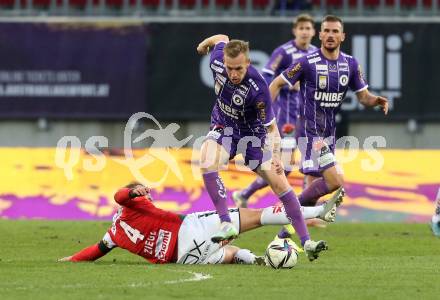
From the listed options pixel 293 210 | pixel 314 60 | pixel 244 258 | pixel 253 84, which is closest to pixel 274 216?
pixel 293 210

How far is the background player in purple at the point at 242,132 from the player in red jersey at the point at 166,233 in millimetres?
225

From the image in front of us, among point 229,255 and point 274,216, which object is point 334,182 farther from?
point 229,255

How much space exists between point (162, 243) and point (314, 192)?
2668 millimetres

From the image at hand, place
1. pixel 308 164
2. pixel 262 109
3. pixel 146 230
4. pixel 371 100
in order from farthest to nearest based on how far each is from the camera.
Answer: pixel 308 164, pixel 371 100, pixel 262 109, pixel 146 230

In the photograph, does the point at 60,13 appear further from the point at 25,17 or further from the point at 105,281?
the point at 105,281

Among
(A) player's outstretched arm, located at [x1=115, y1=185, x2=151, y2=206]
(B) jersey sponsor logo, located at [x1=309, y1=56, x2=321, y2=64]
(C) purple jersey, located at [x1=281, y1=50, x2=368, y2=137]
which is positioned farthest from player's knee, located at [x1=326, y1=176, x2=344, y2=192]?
(A) player's outstretched arm, located at [x1=115, y1=185, x2=151, y2=206]

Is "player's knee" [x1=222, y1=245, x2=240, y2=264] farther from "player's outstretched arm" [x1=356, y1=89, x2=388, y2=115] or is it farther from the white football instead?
"player's outstretched arm" [x1=356, y1=89, x2=388, y2=115]

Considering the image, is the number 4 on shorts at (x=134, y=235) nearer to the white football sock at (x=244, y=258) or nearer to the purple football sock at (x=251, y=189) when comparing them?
the white football sock at (x=244, y=258)

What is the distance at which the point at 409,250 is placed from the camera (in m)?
13.3

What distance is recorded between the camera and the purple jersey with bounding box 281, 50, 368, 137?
13.3 metres

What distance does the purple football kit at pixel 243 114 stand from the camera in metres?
11.3

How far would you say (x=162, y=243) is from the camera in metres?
11.2

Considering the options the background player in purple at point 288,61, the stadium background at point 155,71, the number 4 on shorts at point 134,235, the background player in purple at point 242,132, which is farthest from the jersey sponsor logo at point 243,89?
the stadium background at point 155,71

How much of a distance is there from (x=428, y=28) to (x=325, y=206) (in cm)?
1096
